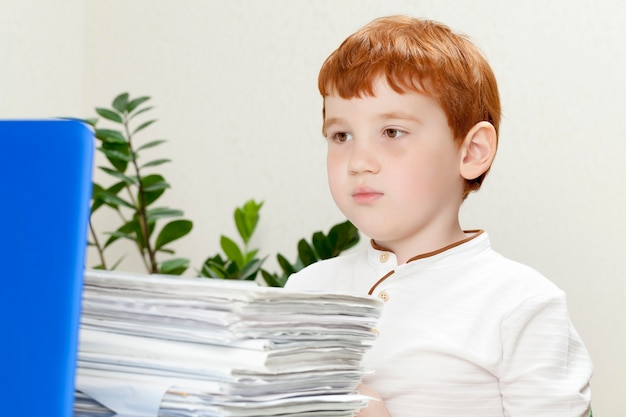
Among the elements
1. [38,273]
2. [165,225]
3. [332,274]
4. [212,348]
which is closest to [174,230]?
[165,225]

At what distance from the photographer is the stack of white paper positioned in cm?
60

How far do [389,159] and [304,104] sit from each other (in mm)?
1552

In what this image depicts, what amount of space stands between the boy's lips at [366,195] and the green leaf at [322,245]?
1097mm

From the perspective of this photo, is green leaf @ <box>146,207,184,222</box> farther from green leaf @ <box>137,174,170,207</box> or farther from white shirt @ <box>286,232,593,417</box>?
white shirt @ <box>286,232,593,417</box>

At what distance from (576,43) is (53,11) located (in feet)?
5.94

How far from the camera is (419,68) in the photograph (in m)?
1.12

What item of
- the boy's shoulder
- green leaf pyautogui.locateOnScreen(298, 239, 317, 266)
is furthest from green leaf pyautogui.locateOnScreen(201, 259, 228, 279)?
the boy's shoulder

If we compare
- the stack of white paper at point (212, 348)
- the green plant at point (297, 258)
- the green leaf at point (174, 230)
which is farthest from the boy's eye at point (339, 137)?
the green leaf at point (174, 230)

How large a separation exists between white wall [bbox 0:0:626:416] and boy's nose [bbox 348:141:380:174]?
1.17 metres

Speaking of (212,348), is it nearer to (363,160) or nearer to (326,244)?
(363,160)

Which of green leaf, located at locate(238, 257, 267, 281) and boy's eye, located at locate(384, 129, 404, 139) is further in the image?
green leaf, located at locate(238, 257, 267, 281)

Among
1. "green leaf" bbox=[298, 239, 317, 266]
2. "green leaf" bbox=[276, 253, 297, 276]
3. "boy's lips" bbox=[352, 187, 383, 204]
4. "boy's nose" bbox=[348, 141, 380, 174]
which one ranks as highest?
"boy's nose" bbox=[348, 141, 380, 174]

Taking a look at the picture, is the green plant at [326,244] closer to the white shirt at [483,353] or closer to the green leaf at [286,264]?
the green leaf at [286,264]

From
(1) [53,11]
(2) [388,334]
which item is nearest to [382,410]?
(2) [388,334]
